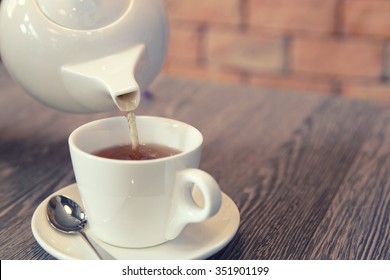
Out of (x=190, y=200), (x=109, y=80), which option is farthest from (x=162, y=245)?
(x=109, y=80)

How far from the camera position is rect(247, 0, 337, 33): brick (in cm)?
122

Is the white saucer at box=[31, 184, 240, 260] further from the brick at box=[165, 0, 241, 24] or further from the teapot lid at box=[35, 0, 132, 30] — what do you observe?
the brick at box=[165, 0, 241, 24]

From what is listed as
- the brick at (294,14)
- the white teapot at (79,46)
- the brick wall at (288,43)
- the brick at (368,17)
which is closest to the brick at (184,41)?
the brick wall at (288,43)

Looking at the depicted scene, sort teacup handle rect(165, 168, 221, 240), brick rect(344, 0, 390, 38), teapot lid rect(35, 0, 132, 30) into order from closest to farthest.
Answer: teacup handle rect(165, 168, 221, 240) → teapot lid rect(35, 0, 132, 30) → brick rect(344, 0, 390, 38)

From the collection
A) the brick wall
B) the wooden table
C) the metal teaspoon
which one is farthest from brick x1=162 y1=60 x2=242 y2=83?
the metal teaspoon

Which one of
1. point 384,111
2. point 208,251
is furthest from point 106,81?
point 384,111

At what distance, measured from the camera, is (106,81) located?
0.57 meters

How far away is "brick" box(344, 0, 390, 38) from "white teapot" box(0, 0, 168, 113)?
2.18 feet

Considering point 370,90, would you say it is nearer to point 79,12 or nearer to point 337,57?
point 337,57

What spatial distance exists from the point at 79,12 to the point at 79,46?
0.03 metres

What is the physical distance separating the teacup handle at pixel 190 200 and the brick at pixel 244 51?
834 millimetres

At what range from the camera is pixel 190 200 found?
19.9 inches

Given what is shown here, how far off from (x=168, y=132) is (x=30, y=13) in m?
0.18

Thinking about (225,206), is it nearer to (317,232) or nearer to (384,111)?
(317,232)
